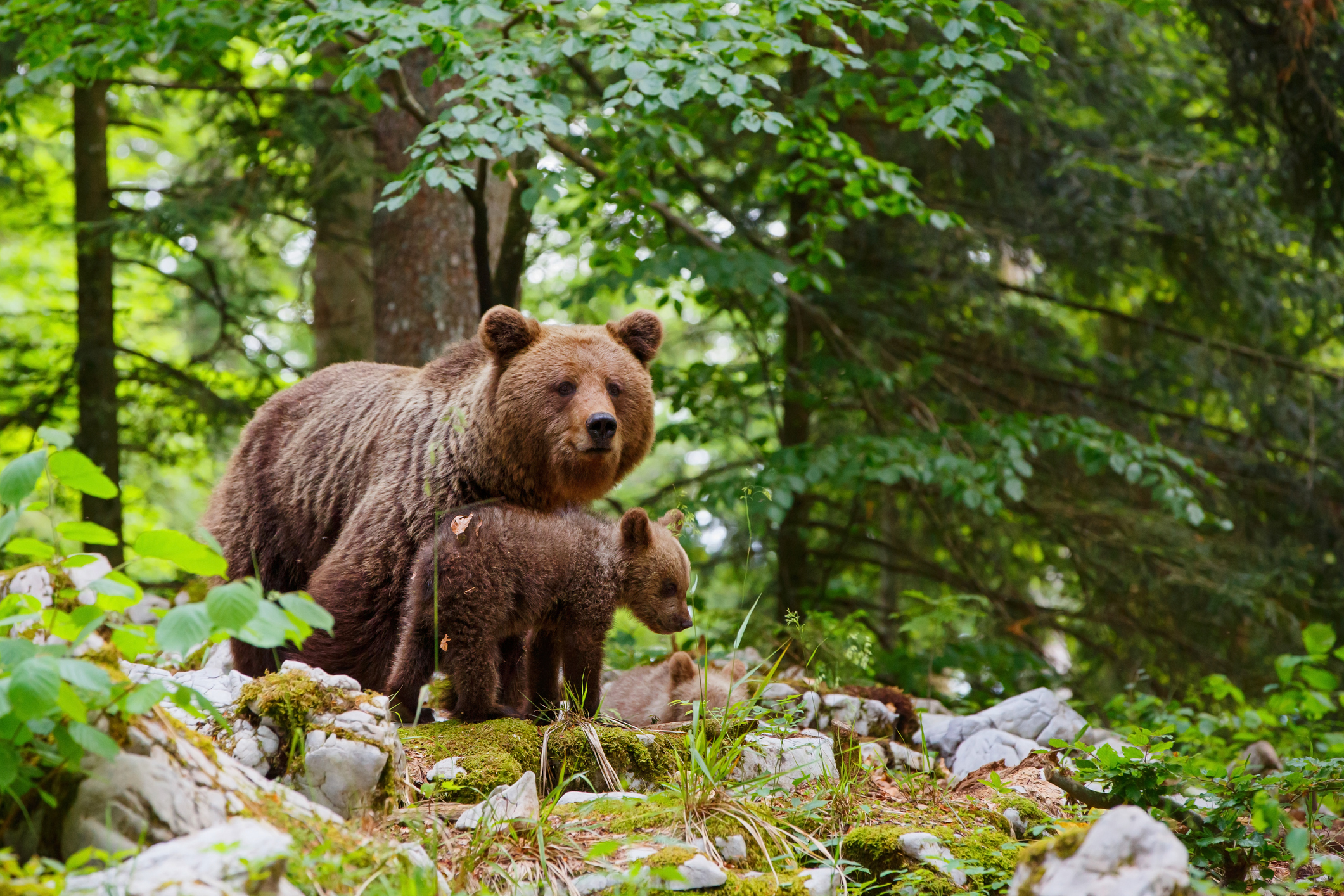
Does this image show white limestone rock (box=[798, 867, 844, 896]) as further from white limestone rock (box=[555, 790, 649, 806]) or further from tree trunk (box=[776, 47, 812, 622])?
tree trunk (box=[776, 47, 812, 622])

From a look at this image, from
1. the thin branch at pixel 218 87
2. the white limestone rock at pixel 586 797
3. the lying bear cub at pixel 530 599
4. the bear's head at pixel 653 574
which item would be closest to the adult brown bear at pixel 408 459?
the lying bear cub at pixel 530 599

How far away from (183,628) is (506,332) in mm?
2714

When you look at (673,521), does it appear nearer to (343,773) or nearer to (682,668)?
(682,668)

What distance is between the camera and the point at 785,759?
4.27m

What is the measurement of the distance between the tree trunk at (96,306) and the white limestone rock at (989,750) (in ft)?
21.9

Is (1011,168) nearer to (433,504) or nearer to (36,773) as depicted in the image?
(433,504)

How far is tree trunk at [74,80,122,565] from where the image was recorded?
27.8 feet

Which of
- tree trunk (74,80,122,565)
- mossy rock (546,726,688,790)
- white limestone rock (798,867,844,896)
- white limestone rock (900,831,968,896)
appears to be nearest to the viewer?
white limestone rock (798,867,844,896)

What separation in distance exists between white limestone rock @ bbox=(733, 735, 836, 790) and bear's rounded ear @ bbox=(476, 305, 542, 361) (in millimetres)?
2005

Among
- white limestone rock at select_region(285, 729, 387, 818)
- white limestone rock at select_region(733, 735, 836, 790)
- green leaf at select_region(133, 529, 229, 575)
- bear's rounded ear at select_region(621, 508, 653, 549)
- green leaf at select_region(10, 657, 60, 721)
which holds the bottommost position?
white limestone rock at select_region(733, 735, 836, 790)

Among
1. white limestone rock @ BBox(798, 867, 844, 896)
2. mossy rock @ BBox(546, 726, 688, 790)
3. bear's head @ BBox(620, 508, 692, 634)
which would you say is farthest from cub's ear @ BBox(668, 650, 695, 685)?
white limestone rock @ BBox(798, 867, 844, 896)

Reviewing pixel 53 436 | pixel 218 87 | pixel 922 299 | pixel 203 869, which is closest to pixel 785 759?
pixel 203 869

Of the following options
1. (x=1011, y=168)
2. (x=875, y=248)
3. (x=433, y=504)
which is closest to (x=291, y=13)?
(x=433, y=504)

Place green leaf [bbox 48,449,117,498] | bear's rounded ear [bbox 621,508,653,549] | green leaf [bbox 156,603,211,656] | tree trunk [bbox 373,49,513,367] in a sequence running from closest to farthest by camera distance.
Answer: green leaf [bbox 156,603,211,656] → green leaf [bbox 48,449,117,498] → bear's rounded ear [bbox 621,508,653,549] → tree trunk [bbox 373,49,513,367]
